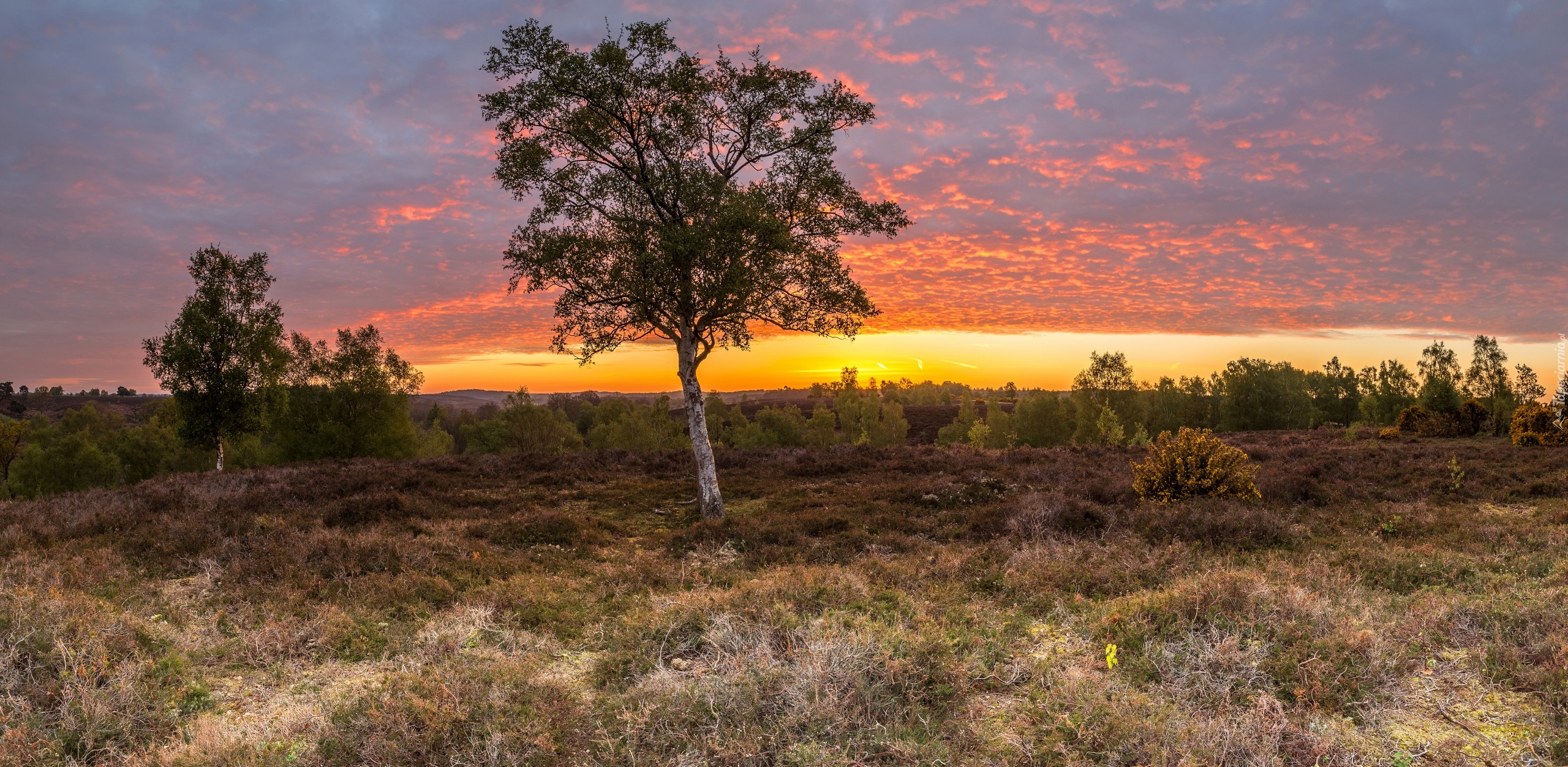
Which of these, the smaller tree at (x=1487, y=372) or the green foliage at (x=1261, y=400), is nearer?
the smaller tree at (x=1487, y=372)

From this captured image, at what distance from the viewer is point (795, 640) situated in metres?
6.62

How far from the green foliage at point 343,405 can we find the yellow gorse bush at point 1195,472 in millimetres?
46842

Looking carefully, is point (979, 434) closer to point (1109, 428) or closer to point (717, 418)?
point (1109, 428)

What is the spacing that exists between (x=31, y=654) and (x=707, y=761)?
6.65 meters

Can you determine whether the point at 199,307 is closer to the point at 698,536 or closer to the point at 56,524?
the point at 56,524

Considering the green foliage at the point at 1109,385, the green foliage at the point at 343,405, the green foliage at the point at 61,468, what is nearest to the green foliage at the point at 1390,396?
the green foliage at the point at 1109,385

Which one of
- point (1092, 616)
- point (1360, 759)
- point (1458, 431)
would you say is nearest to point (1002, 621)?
point (1092, 616)

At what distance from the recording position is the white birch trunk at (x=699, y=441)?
644 inches

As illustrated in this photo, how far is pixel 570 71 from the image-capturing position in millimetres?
16078

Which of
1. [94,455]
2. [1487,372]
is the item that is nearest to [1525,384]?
[1487,372]

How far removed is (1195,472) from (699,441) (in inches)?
454

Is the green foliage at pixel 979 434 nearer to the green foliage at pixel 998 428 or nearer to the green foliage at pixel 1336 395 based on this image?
the green foliage at pixel 998 428

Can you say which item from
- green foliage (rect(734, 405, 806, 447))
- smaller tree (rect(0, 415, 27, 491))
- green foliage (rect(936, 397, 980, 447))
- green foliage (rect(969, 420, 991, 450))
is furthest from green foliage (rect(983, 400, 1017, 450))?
smaller tree (rect(0, 415, 27, 491))

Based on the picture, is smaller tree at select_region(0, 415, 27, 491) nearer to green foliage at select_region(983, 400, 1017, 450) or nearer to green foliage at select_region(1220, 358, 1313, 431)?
green foliage at select_region(983, 400, 1017, 450)
